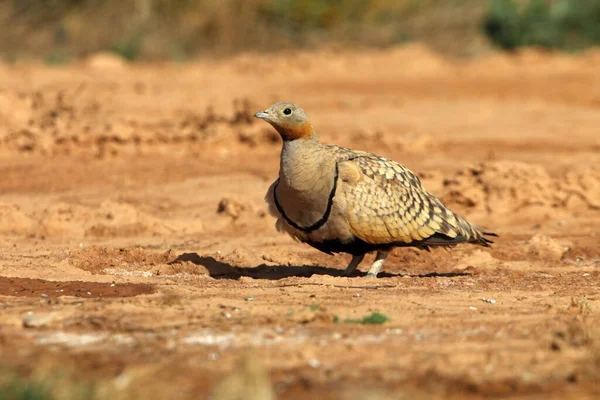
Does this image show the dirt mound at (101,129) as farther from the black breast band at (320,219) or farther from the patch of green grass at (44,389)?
the patch of green grass at (44,389)

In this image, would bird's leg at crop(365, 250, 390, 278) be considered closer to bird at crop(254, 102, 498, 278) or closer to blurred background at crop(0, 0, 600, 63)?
bird at crop(254, 102, 498, 278)

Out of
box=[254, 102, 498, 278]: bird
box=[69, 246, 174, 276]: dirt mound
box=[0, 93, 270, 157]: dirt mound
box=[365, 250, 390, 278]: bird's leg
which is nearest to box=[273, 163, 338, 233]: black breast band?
box=[254, 102, 498, 278]: bird

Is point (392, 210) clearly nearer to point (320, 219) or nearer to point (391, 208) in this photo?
point (391, 208)

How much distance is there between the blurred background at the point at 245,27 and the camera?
21.7m

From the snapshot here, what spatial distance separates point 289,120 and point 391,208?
1.06 meters

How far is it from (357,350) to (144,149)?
844 centimetres

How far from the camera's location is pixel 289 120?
8.00 metres

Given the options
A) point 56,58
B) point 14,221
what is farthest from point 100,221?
point 56,58

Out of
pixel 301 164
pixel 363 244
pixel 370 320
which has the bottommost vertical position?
pixel 370 320

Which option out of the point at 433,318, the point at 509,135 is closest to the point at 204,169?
the point at 509,135

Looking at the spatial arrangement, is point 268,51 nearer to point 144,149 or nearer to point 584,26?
point 584,26

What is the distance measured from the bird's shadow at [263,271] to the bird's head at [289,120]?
1295 mm

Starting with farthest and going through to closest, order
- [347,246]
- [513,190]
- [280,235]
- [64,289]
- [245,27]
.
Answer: [245,27]
[513,190]
[280,235]
[347,246]
[64,289]

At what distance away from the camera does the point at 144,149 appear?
44.8 feet
